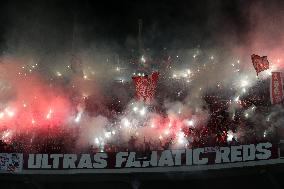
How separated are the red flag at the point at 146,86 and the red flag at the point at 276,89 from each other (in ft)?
30.4

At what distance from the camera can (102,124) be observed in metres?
23.4

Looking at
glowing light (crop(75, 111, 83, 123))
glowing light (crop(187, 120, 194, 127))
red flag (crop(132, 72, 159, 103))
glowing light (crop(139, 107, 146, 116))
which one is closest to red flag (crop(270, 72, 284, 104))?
glowing light (crop(187, 120, 194, 127))

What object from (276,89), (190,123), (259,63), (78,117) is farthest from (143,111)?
(276,89)

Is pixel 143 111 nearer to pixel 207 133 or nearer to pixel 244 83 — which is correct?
pixel 207 133

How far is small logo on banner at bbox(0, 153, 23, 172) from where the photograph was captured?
16.9 m

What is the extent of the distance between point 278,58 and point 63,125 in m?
16.7

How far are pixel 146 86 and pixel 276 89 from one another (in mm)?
11206

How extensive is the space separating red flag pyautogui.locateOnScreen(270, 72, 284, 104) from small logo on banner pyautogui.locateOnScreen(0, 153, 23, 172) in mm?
14851

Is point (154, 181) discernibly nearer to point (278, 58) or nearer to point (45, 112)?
point (45, 112)

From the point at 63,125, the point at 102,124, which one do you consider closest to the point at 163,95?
the point at 102,124

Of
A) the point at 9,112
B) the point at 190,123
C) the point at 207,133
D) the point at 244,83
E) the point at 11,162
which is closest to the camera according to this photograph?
the point at 11,162

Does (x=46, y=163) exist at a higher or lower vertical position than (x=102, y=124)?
lower

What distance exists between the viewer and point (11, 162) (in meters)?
17.0

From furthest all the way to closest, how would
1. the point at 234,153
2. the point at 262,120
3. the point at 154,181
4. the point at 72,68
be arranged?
the point at 72,68 < the point at 262,120 < the point at 154,181 < the point at 234,153
